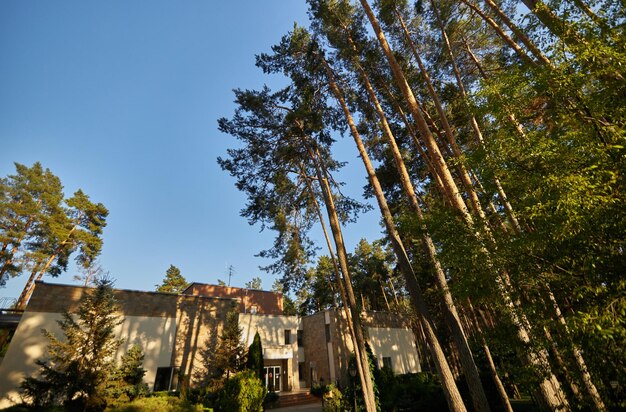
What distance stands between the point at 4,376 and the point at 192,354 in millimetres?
8051

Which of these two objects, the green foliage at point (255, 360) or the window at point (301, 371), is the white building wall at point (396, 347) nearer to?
the window at point (301, 371)

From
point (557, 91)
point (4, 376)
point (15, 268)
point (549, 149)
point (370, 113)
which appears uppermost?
point (370, 113)

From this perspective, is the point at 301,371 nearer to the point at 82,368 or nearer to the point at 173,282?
the point at 82,368

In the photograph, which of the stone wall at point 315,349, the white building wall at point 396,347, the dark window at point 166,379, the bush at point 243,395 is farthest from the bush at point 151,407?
the white building wall at point 396,347

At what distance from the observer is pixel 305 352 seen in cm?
2478

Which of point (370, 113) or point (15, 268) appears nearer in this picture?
point (370, 113)

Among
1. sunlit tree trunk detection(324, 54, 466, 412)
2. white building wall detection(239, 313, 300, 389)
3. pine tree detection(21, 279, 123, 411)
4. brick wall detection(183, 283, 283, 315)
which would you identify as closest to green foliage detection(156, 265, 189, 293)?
brick wall detection(183, 283, 283, 315)

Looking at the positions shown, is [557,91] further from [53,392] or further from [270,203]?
[53,392]

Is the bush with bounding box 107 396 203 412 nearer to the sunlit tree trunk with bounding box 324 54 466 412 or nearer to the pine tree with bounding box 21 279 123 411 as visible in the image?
the pine tree with bounding box 21 279 123 411

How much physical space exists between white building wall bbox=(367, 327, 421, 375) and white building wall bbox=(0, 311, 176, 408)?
50.5 feet

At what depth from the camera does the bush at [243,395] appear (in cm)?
1124

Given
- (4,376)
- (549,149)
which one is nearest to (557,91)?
(549,149)

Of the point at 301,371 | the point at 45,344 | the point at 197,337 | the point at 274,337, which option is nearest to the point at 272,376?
the point at 274,337

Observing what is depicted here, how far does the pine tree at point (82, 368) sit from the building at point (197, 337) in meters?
3.66
